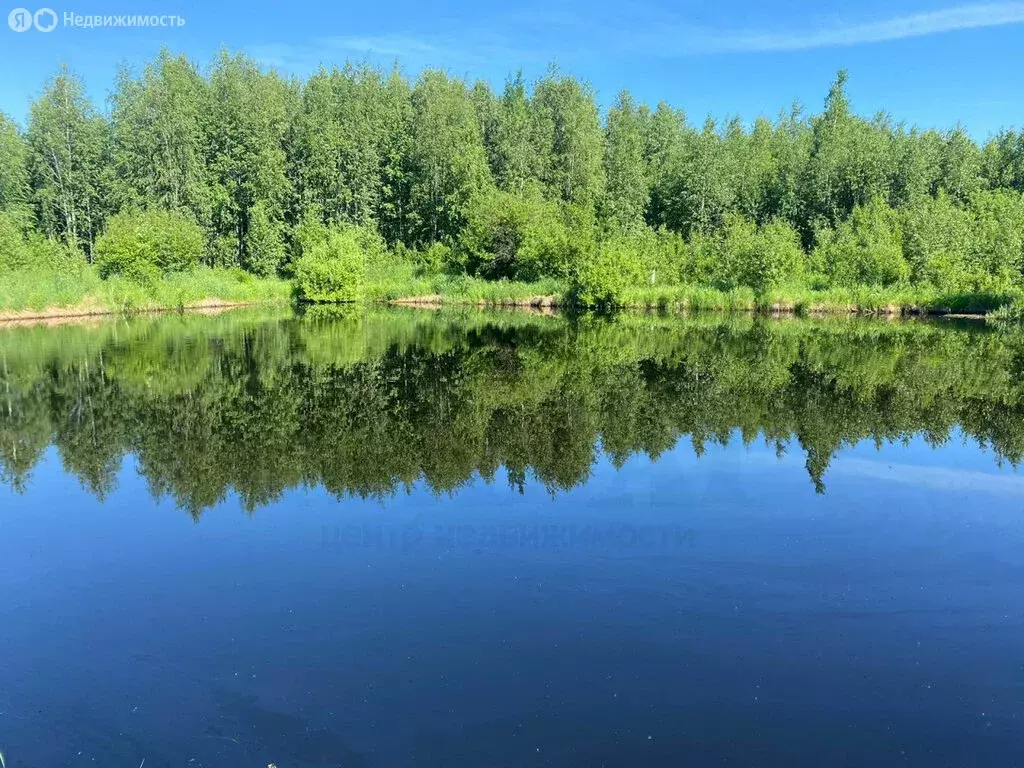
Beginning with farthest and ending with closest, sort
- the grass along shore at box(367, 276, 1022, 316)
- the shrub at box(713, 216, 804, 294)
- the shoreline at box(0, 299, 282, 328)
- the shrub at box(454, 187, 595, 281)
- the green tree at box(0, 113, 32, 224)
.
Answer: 1. the green tree at box(0, 113, 32, 224)
2. the shrub at box(454, 187, 595, 281)
3. the shrub at box(713, 216, 804, 294)
4. the grass along shore at box(367, 276, 1022, 316)
5. the shoreline at box(0, 299, 282, 328)

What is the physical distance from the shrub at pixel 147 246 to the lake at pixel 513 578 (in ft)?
109

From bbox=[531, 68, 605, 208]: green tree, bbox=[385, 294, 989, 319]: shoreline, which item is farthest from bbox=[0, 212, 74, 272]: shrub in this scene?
bbox=[531, 68, 605, 208]: green tree

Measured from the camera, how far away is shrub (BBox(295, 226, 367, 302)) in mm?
54531

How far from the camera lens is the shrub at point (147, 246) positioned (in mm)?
47156

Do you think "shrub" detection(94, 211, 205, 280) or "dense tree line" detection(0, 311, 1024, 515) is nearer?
"dense tree line" detection(0, 311, 1024, 515)

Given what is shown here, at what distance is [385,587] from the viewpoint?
25.4 feet

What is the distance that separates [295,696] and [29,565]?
4703 millimetres

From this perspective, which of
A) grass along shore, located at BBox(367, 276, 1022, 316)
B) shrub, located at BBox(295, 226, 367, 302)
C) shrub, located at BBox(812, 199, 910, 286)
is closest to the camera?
grass along shore, located at BBox(367, 276, 1022, 316)

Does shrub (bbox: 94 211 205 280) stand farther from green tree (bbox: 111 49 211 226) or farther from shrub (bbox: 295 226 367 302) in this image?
shrub (bbox: 295 226 367 302)

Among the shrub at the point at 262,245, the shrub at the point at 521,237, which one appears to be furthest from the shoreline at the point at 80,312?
the shrub at the point at 521,237

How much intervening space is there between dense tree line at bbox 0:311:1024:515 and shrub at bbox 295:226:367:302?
Result: 25.2 m

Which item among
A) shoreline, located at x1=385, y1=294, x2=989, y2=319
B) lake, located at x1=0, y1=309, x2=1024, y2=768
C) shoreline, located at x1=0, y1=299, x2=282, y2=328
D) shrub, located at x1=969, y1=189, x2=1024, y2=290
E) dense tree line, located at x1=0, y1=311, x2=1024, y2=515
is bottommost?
lake, located at x1=0, y1=309, x2=1024, y2=768

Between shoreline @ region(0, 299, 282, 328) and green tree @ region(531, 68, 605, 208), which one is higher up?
green tree @ region(531, 68, 605, 208)

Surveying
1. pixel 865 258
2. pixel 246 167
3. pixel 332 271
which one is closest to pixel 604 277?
pixel 865 258
